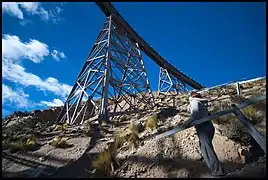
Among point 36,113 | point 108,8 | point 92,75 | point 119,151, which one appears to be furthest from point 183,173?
point 36,113

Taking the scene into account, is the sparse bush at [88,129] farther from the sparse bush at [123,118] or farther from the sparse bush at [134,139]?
the sparse bush at [134,139]

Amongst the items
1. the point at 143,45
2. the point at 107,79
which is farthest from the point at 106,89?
the point at 143,45

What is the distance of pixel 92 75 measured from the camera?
10.3 metres

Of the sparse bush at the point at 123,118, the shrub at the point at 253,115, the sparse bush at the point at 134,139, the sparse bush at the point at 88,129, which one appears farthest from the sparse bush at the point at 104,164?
the sparse bush at the point at 123,118

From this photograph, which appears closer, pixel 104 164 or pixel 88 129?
pixel 104 164

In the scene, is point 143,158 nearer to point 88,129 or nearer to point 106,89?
point 88,129

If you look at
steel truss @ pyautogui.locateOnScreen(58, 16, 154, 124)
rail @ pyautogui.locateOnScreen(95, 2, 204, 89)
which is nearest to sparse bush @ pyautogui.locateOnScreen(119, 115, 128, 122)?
steel truss @ pyautogui.locateOnScreen(58, 16, 154, 124)

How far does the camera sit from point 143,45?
15320mm

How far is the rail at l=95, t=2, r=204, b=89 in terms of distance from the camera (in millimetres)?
12094

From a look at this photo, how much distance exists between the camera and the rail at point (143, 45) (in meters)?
12.1

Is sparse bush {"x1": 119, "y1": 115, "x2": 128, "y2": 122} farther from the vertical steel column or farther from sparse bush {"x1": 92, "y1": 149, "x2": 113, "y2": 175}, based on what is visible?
sparse bush {"x1": 92, "y1": 149, "x2": 113, "y2": 175}

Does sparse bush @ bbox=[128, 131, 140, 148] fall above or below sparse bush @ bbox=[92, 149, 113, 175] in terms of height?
above

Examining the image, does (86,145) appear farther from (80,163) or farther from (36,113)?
(36,113)

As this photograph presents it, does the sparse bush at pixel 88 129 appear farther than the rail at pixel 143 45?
No
